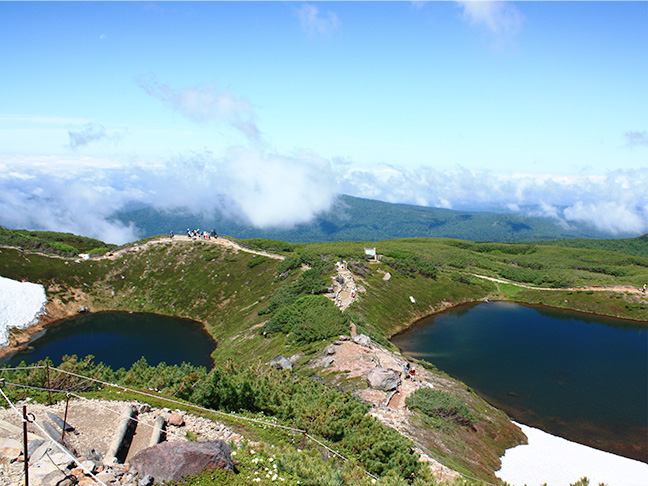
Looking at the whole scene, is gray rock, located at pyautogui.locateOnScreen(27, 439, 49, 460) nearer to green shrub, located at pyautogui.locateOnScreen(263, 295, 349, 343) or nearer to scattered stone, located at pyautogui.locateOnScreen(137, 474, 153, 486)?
scattered stone, located at pyautogui.locateOnScreen(137, 474, 153, 486)

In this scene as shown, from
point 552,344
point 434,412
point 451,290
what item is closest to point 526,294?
point 451,290

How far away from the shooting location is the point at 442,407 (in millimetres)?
26688

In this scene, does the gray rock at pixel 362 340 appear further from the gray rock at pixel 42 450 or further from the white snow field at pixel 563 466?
the gray rock at pixel 42 450

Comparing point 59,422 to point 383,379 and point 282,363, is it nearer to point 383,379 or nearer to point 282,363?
point 383,379

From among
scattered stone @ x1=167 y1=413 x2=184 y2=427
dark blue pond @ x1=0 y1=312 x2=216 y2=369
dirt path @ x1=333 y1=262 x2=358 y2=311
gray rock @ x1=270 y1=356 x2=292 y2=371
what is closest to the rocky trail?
scattered stone @ x1=167 y1=413 x2=184 y2=427

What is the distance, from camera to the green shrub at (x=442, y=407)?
26453mm

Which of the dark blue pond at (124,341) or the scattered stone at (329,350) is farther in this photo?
the dark blue pond at (124,341)

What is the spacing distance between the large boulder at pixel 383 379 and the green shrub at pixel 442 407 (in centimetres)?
144

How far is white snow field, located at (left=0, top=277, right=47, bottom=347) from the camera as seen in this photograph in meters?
56.2

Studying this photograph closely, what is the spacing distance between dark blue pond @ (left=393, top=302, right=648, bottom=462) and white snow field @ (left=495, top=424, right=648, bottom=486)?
10.8 feet

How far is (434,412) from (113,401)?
20.0 m

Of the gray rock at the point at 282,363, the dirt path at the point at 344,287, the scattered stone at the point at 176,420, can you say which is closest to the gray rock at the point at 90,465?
the scattered stone at the point at 176,420

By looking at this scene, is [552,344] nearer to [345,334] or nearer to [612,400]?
[612,400]

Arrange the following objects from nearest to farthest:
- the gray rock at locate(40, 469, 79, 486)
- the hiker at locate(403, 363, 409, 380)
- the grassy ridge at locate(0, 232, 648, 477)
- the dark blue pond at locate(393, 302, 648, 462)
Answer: the gray rock at locate(40, 469, 79, 486) → the hiker at locate(403, 363, 409, 380) → the dark blue pond at locate(393, 302, 648, 462) → the grassy ridge at locate(0, 232, 648, 477)
